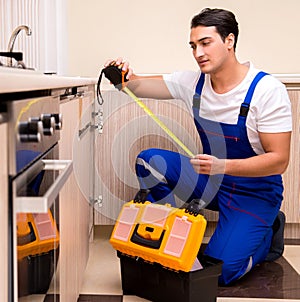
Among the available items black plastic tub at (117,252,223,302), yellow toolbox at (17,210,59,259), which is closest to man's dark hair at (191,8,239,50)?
black plastic tub at (117,252,223,302)

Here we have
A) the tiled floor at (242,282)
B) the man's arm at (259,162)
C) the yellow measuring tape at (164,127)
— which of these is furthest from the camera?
the yellow measuring tape at (164,127)

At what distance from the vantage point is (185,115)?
292 centimetres

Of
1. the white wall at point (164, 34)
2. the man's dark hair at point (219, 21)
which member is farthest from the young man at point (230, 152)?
the white wall at point (164, 34)

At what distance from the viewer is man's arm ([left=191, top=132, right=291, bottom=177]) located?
243 cm

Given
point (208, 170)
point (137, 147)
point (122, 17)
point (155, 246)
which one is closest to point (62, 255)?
point (155, 246)

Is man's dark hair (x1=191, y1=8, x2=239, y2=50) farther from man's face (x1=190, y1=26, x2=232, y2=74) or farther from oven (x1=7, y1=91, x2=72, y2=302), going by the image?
oven (x1=7, y1=91, x2=72, y2=302)

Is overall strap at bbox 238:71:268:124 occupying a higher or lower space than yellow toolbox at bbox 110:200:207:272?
higher

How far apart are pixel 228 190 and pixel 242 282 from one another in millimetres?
375

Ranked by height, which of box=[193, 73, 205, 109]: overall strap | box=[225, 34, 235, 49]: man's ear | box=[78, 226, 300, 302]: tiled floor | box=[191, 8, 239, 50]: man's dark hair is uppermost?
box=[191, 8, 239, 50]: man's dark hair

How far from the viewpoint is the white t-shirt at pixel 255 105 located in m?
2.47

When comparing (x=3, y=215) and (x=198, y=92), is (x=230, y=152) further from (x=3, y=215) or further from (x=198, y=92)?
(x=3, y=215)

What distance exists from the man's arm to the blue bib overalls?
0.40ft

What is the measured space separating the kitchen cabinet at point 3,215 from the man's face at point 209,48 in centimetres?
174

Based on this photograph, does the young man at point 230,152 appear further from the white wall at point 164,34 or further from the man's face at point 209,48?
the white wall at point 164,34
